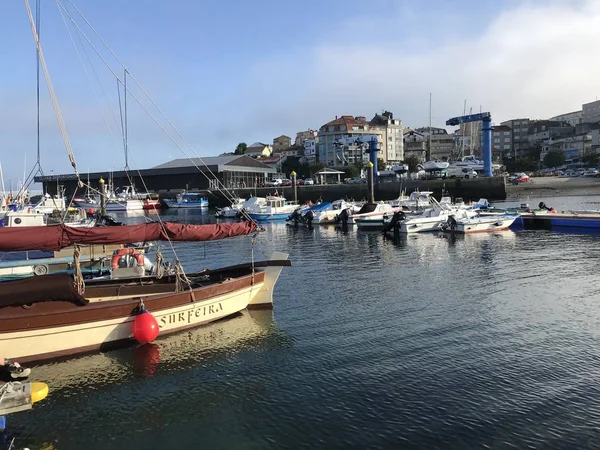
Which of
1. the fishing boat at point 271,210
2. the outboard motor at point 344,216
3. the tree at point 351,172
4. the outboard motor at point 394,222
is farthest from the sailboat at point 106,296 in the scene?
the tree at point 351,172

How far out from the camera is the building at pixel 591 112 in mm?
153125

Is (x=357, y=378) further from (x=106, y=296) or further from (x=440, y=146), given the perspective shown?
(x=440, y=146)

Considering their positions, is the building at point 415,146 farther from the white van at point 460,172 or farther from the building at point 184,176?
the white van at point 460,172

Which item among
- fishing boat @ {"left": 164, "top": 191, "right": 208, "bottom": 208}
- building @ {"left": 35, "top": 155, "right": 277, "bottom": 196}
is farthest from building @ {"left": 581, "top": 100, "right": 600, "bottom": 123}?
fishing boat @ {"left": 164, "top": 191, "right": 208, "bottom": 208}

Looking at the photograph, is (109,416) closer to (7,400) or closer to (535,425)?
(7,400)

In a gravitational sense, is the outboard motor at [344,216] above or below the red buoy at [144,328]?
above

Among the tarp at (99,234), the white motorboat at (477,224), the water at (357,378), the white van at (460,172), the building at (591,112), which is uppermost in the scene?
the building at (591,112)

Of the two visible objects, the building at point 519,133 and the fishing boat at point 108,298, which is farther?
the building at point 519,133

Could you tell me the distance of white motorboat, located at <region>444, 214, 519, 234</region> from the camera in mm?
41125

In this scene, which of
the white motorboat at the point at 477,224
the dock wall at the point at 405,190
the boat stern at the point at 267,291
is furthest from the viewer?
the dock wall at the point at 405,190

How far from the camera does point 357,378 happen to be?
11.4 metres

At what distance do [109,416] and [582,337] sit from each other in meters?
12.2

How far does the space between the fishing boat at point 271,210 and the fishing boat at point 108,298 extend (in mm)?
43668

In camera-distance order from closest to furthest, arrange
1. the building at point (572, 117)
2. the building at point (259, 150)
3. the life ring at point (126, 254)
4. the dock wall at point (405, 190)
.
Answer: the life ring at point (126, 254) → the dock wall at point (405, 190) → the building at point (259, 150) → the building at point (572, 117)
